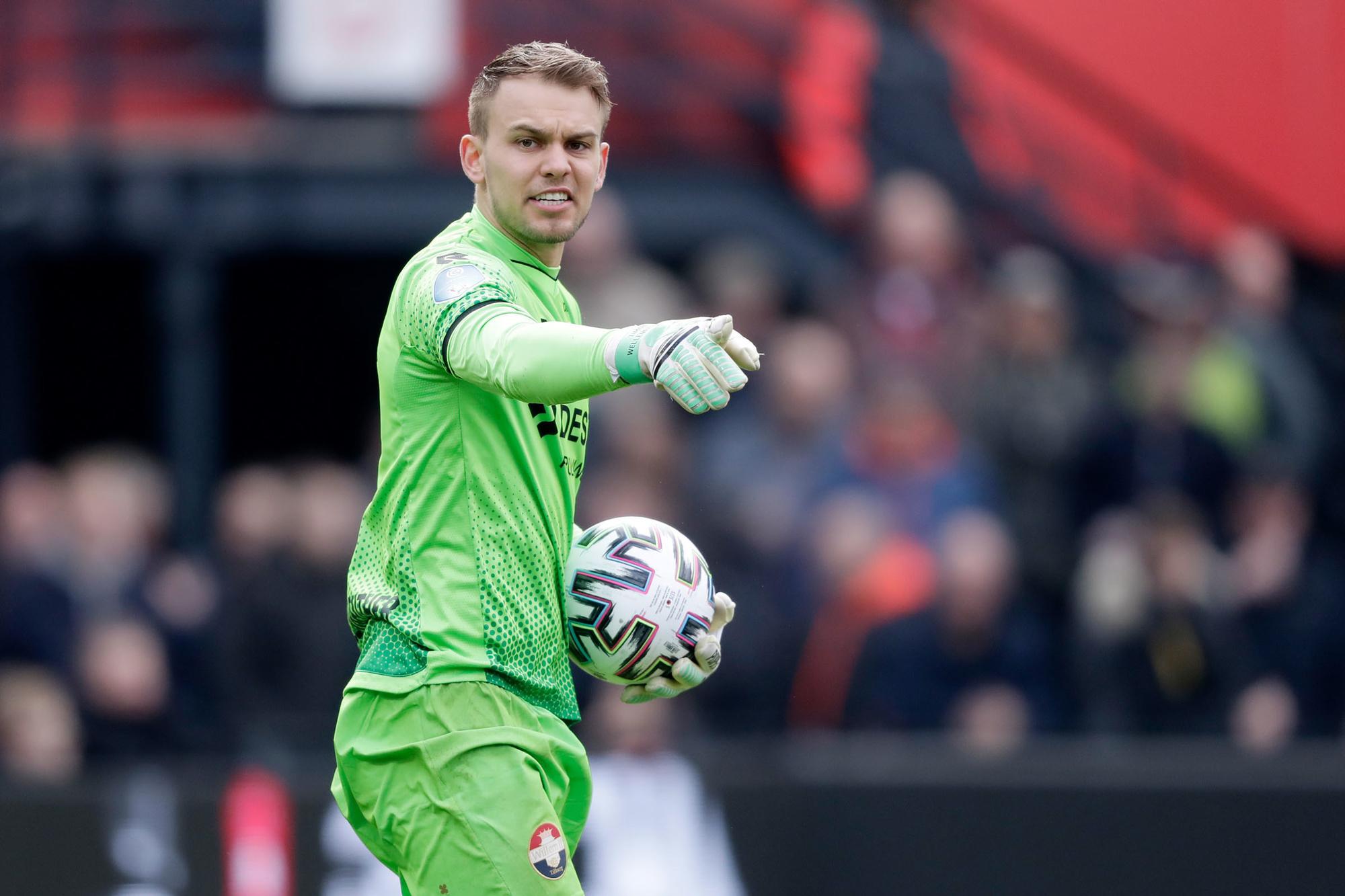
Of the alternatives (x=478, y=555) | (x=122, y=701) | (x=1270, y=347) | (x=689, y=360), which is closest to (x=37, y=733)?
(x=122, y=701)

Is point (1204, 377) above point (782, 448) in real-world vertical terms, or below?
above

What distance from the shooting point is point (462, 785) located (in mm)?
3836

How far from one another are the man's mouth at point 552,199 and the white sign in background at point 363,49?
7.79 meters

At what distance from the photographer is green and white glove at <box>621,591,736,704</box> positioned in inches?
167

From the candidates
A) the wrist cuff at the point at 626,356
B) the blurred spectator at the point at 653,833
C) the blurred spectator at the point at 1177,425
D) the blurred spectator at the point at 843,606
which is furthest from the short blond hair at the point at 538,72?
the blurred spectator at the point at 1177,425

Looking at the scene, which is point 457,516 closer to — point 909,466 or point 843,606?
point 843,606

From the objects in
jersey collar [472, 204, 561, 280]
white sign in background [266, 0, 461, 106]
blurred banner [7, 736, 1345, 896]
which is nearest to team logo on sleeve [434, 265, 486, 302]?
jersey collar [472, 204, 561, 280]

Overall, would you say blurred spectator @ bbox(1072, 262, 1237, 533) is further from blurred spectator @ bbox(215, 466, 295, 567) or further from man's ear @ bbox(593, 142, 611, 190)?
man's ear @ bbox(593, 142, 611, 190)

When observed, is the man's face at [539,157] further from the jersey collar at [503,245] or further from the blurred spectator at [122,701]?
the blurred spectator at [122,701]

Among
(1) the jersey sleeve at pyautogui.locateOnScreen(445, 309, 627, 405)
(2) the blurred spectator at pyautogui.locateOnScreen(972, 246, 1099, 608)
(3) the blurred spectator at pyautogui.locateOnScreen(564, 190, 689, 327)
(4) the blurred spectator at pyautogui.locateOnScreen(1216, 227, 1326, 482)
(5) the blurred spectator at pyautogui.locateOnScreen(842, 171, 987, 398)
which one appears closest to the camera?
(1) the jersey sleeve at pyautogui.locateOnScreen(445, 309, 627, 405)

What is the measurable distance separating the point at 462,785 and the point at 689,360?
1.08 meters

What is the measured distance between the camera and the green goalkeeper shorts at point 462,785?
12.5ft

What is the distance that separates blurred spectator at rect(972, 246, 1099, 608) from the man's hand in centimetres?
557

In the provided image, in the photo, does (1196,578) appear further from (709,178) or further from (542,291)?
(542,291)
